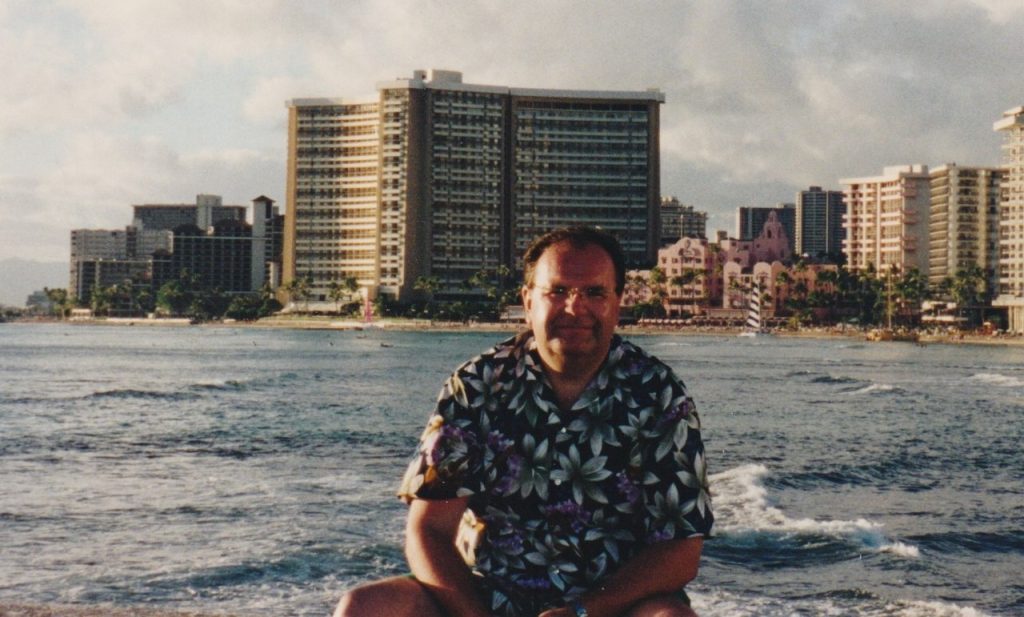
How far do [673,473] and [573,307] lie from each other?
63 cm

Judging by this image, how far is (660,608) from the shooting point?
3.99 m

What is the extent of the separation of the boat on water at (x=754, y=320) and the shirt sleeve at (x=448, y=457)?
158176 mm

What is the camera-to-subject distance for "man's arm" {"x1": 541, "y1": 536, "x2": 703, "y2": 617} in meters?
4.03

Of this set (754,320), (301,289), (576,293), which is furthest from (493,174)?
(576,293)

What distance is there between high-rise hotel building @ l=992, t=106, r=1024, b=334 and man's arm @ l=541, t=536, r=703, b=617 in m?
164

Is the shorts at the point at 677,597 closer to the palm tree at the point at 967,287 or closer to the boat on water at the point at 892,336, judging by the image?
the boat on water at the point at 892,336

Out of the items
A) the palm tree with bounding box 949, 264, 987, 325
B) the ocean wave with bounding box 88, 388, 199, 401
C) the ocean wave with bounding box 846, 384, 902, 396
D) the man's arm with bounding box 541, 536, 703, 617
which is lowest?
the ocean wave with bounding box 88, 388, 199, 401

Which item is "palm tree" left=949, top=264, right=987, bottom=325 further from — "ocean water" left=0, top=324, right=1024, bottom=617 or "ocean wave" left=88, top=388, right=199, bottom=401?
"ocean wave" left=88, top=388, right=199, bottom=401

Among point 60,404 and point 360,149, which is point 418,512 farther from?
→ point 360,149

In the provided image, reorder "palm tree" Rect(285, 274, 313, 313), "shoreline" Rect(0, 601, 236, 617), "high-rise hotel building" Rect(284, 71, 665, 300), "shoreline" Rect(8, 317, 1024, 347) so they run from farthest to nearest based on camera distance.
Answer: "palm tree" Rect(285, 274, 313, 313), "high-rise hotel building" Rect(284, 71, 665, 300), "shoreline" Rect(8, 317, 1024, 347), "shoreline" Rect(0, 601, 236, 617)

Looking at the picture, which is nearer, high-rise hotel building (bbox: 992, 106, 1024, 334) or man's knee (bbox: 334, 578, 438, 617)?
man's knee (bbox: 334, 578, 438, 617)

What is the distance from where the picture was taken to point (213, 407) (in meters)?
38.2

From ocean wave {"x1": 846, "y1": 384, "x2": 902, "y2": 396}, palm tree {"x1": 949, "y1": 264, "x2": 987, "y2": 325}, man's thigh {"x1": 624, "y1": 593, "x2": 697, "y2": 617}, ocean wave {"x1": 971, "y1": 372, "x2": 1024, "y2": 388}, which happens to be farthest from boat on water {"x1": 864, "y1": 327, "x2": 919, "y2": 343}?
man's thigh {"x1": 624, "y1": 593, "x2": 697, "y2": 617}

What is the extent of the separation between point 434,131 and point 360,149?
41.0 ft
